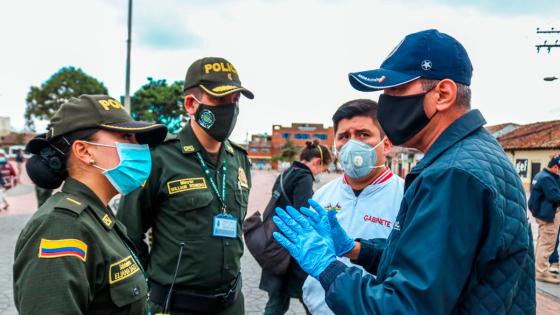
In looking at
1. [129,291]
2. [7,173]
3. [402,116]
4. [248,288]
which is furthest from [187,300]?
[7,173]

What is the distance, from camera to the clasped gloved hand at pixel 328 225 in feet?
5.72

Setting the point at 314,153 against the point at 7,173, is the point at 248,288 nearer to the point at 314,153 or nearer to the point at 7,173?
the point at 314,153

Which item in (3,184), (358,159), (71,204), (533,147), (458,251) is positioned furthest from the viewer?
(533,147)

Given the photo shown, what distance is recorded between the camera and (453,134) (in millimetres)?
1519

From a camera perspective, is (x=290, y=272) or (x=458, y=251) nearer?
(x=458, y=251)

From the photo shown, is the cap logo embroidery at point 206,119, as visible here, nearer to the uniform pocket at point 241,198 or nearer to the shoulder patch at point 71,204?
the uniform pocket at point 241,198

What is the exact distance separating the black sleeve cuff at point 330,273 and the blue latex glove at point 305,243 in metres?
0.02

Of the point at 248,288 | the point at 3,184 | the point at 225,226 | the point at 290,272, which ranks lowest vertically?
the point at 3,184

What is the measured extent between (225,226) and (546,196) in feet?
21.5

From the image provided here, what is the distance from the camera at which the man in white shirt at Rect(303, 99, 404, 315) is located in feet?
8.15

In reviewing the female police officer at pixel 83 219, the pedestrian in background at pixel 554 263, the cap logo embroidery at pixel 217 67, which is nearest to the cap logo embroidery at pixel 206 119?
the cap logo embroidery at pixel 217 67

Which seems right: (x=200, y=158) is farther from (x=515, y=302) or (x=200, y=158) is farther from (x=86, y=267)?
(x=515, y=302)

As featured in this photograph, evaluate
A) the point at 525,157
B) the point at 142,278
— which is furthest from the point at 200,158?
the point at 525,157

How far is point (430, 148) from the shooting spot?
5.17ft
